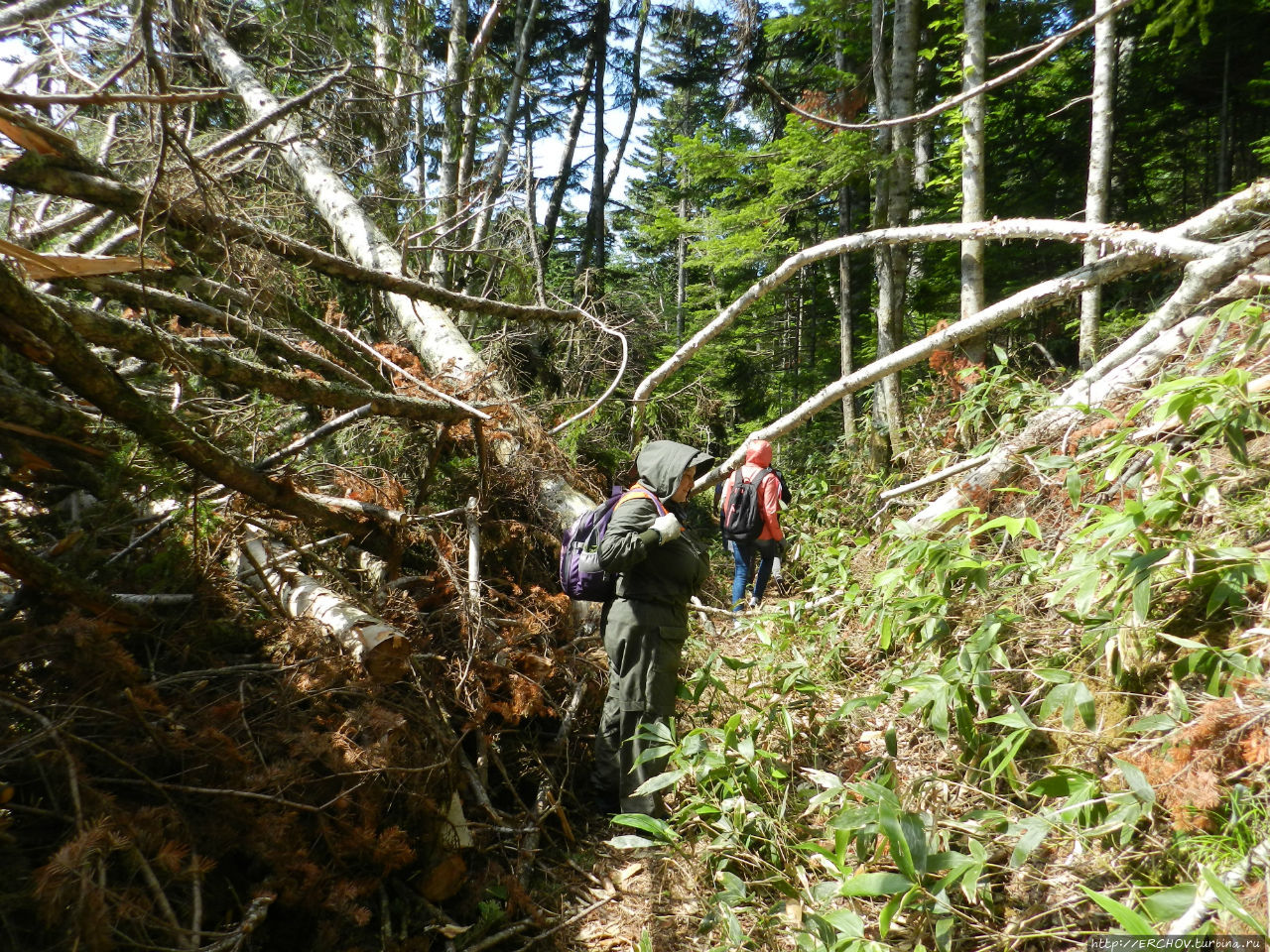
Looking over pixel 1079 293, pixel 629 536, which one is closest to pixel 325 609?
pixel 629 536

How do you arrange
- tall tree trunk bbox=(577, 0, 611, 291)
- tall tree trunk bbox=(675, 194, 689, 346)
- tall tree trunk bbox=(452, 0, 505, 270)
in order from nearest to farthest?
tall tree trunk bbox=(452, 0, 505, 270), tall tree trunk bbox=(577, 0, 611, 291), tall tree trunk bbox=(675, 194, 689, 346)

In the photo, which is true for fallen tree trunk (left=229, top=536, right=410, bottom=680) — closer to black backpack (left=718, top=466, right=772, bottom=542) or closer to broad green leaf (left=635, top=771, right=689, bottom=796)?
broad green leaf (left=635, top=771, right=689, bottom=796)

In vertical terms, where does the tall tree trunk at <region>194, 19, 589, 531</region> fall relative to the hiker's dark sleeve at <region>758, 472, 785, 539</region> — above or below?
above

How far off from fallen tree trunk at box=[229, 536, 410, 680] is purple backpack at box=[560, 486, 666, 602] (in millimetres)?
963

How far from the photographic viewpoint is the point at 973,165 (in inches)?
312

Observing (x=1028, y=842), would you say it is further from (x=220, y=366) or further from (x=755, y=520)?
(x=755, y=520)

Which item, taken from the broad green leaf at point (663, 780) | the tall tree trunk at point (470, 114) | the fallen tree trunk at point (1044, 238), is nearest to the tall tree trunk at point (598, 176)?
the tall tree trunk at point (470, 114)

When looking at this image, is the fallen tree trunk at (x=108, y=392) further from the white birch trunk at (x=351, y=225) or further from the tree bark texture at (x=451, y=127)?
the tree bark texture at (x=451, y=127)

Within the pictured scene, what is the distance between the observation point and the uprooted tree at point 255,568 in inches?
101

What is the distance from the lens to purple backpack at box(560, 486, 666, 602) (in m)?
3.84

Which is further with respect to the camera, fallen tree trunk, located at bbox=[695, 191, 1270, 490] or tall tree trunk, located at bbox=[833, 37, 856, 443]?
tall tree trunk, located at bbox=[833, 37, 856, 443]

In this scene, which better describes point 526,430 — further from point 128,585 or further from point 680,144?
point 680,144

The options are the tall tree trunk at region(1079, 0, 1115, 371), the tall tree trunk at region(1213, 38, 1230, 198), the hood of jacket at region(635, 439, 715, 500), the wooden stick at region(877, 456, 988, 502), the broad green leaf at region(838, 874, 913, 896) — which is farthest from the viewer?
the tall tree trunk at region(1213, 38, 1230, 198)

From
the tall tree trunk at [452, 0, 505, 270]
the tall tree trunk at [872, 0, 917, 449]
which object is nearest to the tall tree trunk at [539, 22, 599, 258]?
the tall tree trunk at [452, 0, 505, 270]
